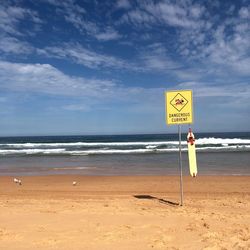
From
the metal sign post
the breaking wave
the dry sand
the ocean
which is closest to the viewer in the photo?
the dry sand

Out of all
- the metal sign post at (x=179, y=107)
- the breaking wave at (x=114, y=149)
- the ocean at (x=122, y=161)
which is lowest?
the ocean at (x=122, y=161)

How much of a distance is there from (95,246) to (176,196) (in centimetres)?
561

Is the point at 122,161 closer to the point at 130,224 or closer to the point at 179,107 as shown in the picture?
the point at 179,107

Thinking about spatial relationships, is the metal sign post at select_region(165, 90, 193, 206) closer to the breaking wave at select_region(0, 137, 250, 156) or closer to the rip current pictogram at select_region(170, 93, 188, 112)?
the rip current pictogram at select_region(170, 93, 188, 112)

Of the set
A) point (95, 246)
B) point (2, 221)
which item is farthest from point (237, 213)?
point (2, 221)

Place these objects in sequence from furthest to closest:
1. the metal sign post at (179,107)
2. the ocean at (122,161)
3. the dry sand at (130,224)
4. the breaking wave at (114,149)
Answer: the breaking wave at (114,149) < the ocean at (122,161) < the metal sign post at (179,107) < the dry sand at (130,224)

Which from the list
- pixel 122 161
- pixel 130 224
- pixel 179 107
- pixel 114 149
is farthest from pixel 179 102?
pixel 114 149

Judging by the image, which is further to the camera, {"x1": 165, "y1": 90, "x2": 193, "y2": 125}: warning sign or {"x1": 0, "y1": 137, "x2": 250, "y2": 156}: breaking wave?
{"x1": 0, "y1": 137, "x2": 250, "y2": 156}: breaking wave

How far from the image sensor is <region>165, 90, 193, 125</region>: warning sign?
833 cm

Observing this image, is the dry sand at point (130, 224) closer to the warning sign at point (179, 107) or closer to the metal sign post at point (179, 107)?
the metal sign post at point (179, 107)

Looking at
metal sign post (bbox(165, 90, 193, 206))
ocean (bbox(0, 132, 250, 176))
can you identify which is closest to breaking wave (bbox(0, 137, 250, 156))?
ocean (bbox(0, 132, 250, 176))

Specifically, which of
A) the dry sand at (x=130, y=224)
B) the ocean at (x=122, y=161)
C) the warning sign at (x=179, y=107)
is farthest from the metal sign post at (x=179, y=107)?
the ocean at (x=122, y=161)

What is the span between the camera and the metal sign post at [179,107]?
833cm

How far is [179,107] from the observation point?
842cm
